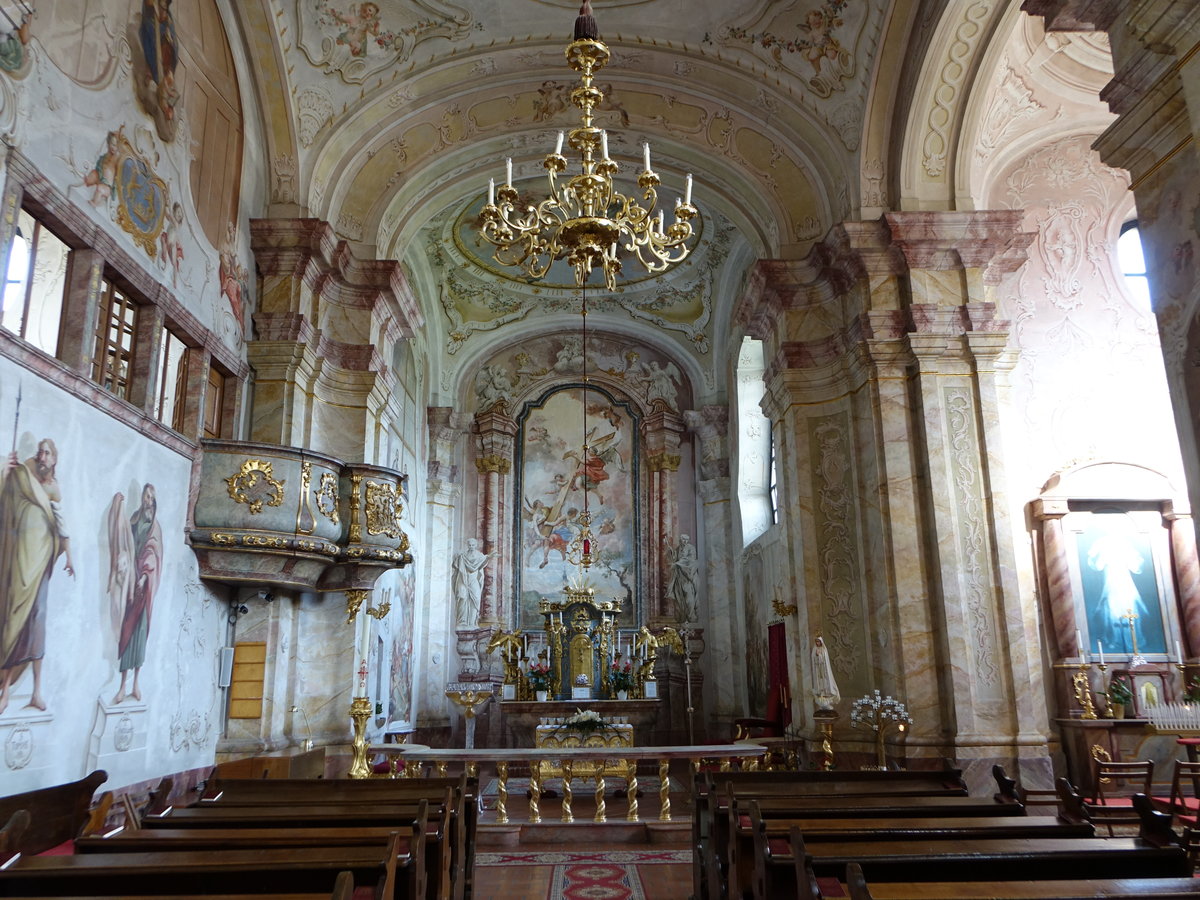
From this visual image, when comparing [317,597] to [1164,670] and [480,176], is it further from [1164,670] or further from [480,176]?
[1164,670]

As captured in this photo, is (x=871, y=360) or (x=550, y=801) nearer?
(x=871, y=360)

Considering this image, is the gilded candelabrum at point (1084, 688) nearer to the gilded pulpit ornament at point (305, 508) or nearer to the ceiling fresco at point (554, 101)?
the ceiling fresco at point (554, 101)

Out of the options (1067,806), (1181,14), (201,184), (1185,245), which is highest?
(201,184)

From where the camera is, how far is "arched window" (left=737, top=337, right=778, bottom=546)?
16.4 meters

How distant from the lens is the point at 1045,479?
10898 mm

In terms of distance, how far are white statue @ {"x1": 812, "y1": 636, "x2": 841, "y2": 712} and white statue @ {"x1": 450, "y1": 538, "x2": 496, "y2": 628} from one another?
8387mm

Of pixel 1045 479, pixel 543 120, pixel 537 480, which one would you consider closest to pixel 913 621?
pixel 1045 479

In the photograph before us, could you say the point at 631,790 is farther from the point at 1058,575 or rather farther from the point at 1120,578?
the point at 1120,578

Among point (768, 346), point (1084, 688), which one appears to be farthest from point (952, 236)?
point (1084, 688)

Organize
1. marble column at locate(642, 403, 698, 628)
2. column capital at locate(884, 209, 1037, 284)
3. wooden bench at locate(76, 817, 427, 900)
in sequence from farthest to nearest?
marble column at locate(642, 403, 698, 628) < column capital at locate(884, 209, 1037, 284) < wooden bench at locate(76, 817, 427, 900)

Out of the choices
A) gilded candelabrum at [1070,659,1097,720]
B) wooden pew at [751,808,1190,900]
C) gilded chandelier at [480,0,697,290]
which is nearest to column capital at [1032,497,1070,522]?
gilded candelabrum at [1070,659,1097,720]

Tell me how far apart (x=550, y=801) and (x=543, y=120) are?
8.69 m

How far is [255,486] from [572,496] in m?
10.1

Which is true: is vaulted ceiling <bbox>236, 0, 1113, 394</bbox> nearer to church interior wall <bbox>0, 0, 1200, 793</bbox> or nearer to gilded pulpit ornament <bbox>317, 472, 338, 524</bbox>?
church interior wall <bbox>0, 0, 1200, 793</bbox>
